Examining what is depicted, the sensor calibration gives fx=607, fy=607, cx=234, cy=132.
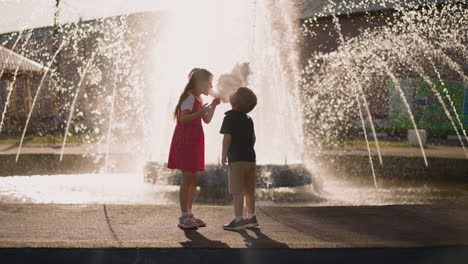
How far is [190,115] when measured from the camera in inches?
192

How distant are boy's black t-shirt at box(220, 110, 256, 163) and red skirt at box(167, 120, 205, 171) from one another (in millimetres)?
230

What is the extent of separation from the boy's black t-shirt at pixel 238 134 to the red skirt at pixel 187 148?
230mm

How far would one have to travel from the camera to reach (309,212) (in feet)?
18.6

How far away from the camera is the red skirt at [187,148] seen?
4941mm

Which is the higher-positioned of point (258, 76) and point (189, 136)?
point (258, 76)

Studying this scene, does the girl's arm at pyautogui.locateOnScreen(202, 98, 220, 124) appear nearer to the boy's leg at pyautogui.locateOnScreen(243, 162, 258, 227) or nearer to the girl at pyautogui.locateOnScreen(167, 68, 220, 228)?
the girl at pyautogui.locateOnScreen(167, 68, 220, 228)

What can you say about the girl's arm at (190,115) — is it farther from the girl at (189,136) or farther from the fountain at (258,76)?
the fountain at (258,76)

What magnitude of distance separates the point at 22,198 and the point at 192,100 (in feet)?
12.7

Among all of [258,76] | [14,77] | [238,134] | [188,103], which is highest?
[14,77]

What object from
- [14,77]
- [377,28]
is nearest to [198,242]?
[14,77]

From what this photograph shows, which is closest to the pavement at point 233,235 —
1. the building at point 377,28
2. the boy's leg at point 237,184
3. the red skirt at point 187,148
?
the boy's leg at point 237,184

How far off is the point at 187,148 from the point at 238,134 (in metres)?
0.43

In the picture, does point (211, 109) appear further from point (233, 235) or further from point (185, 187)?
point (233, 235)

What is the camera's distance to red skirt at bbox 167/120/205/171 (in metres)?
4.94
